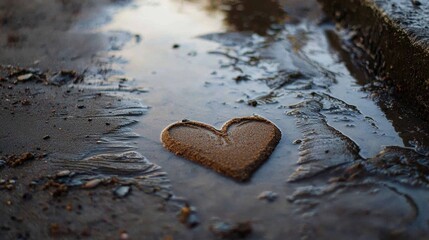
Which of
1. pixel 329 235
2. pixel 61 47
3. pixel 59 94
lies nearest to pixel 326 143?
pixel 329 235

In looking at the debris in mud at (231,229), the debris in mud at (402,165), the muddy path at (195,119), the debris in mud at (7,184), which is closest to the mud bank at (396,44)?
the muddy path at (195,119)

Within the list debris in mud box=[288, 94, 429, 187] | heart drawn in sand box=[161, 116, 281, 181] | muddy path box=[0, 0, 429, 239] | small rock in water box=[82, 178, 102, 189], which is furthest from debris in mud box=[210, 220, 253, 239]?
small rock in water box=[82, 178, 102, 189]

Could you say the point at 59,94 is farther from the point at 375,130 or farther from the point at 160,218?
the point at 375,130

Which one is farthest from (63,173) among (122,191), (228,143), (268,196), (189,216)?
(268,196)

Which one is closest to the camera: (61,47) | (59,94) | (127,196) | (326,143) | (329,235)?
(329,235)

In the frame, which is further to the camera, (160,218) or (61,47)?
(61,47)

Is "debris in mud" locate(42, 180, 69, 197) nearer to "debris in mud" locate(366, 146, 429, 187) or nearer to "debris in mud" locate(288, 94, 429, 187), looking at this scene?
"debris in mud" locate(288, 94, 429, 187)

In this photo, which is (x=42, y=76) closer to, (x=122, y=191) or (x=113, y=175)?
(x=113, y=175)
